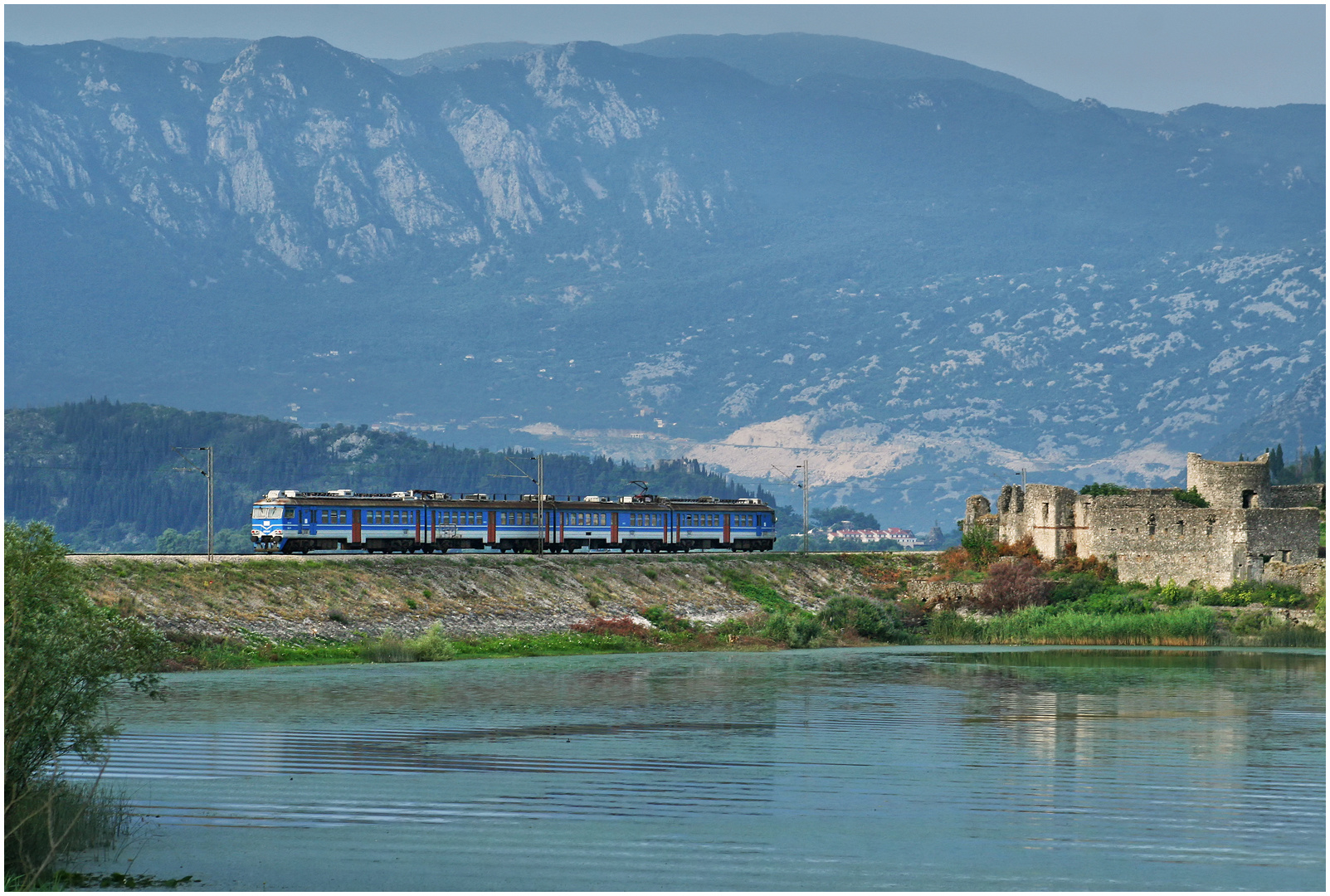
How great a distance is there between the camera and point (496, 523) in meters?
83.5

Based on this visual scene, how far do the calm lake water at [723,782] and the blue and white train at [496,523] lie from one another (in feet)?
82.6

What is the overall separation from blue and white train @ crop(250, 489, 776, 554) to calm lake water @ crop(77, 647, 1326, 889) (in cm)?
2516

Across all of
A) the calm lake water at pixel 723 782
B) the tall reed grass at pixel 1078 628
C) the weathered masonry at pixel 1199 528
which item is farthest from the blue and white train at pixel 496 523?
the calm lake water at pixel 723 782

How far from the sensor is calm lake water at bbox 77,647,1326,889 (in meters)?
21.3

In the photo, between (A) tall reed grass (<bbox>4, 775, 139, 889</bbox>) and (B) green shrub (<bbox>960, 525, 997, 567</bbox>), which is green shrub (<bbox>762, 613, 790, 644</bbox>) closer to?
(B) green shrub (<bbox>960, 525, 997, 567</bbox>)

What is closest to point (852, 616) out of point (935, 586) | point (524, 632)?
point (935, 586)

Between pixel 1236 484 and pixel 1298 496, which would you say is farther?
pixel 1298 496

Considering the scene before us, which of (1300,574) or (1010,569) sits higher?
(1300,574)

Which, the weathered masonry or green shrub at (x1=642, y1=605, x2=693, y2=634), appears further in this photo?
the weathered masonry

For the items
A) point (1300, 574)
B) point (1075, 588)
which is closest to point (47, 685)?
point (1075, 588)

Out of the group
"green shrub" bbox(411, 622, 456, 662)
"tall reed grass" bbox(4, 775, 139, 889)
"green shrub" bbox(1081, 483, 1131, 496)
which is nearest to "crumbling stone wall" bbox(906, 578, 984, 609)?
"green shrub" bbox(1081, 483, 1131, 496)

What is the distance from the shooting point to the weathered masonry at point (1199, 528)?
237 feet

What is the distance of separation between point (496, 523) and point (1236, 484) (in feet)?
124

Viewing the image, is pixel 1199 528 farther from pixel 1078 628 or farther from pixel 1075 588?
pixel 1078 628
